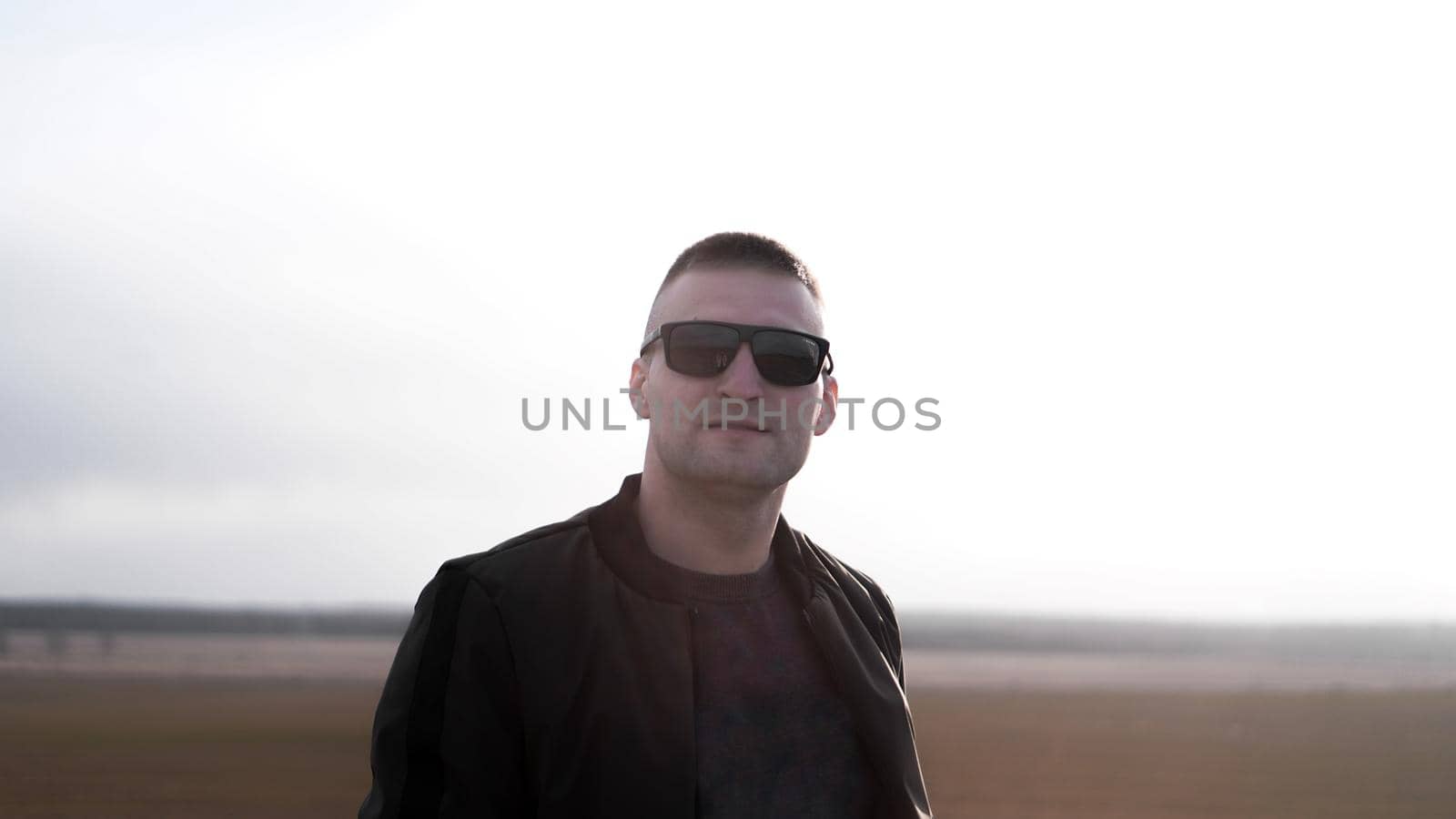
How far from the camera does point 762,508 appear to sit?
272cm

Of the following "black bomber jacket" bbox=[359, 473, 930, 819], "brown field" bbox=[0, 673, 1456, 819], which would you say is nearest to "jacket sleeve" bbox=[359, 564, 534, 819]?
"black bomber jacket" bbox=[359, 473, 930, 819]

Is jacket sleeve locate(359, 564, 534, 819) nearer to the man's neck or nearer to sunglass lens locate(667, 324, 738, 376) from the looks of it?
the man's neck

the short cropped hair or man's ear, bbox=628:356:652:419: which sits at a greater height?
the short cropped hair

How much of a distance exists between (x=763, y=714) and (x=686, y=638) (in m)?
0.24

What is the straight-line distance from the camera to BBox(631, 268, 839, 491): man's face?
8.56 feet

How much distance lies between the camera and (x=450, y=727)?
7.31ft

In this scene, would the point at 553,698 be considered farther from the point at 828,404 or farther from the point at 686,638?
the point at 828,404

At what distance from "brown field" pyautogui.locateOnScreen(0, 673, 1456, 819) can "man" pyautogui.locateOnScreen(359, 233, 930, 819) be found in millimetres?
9054

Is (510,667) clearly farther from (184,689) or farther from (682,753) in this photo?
(184,689)

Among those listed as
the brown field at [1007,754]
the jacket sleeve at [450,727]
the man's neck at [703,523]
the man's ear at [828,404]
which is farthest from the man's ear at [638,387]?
the brown field at [1007,754]

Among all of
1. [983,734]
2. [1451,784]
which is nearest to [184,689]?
[983,734]

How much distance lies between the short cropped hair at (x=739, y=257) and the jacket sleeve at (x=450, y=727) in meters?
0.91

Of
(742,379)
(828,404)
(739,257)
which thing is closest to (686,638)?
(742,379)

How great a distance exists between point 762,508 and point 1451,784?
45.0 feet
